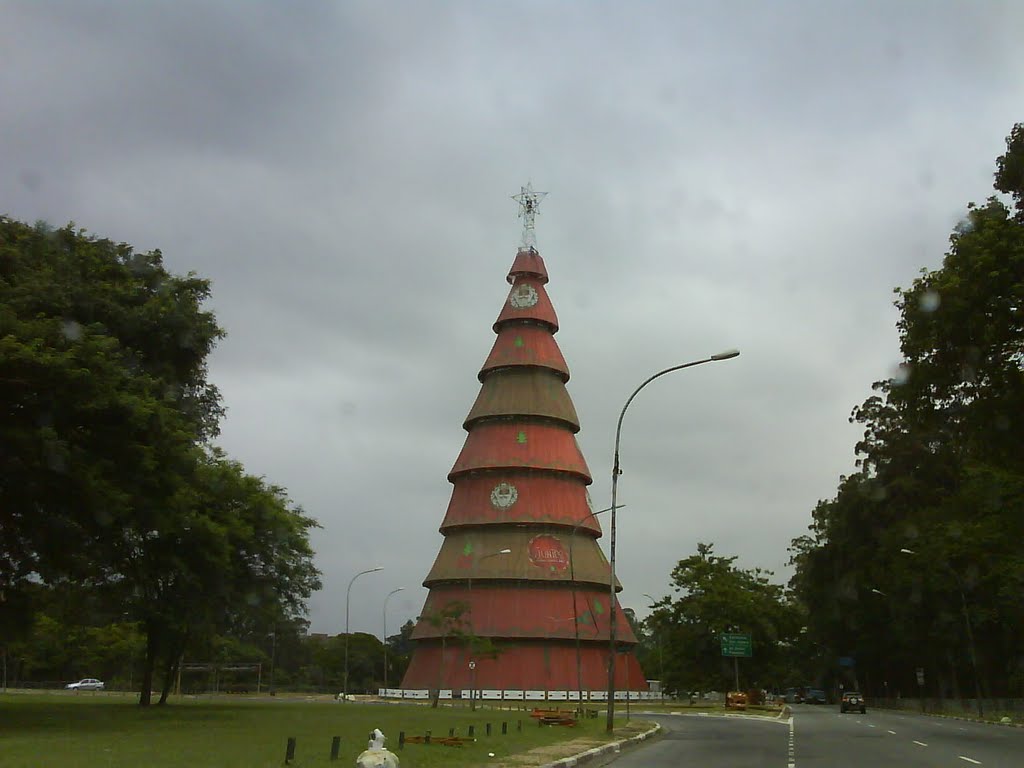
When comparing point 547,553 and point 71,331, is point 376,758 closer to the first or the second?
point 71,331

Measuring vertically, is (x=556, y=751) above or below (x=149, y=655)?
below

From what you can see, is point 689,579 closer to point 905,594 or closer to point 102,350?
point 905,594

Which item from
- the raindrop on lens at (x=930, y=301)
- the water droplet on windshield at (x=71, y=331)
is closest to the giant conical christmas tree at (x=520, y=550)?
the raindrop on lens at (x=930, y=301)

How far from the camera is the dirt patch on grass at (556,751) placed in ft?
60.3

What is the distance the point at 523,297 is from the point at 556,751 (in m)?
49.8

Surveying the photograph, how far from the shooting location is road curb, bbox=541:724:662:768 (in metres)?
18.8

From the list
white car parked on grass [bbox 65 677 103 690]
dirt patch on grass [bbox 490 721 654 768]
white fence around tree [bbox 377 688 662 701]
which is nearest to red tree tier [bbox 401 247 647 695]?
white fence around tree [bbox 377 688 662 701]

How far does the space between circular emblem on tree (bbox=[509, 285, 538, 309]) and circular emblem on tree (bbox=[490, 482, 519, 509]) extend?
12.7 m

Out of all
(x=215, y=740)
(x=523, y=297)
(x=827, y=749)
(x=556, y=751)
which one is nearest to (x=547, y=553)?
(x=523, y=297)

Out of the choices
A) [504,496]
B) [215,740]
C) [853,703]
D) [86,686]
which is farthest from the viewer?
[86,686]

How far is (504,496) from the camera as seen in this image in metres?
63.8

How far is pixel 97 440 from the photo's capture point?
24047mm

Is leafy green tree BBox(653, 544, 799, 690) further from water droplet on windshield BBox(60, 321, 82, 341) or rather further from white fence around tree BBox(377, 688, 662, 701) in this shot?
water droplet on windshield BBox(60, 321, 82, 341)

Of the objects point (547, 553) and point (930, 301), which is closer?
point (930, 301)
